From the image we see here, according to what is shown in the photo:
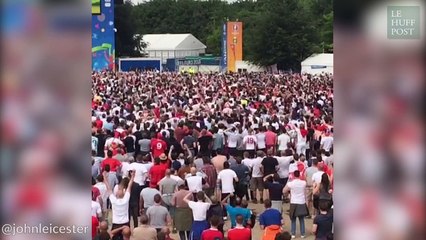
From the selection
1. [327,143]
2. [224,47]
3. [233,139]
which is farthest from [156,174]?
[224,47]

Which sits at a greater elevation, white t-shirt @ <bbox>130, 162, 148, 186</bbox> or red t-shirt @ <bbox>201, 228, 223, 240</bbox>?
white t-shirt @ <bbox>130, 162, 148, 186</bbox>

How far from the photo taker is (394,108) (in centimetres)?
210

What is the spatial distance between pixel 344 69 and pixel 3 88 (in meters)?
1.07

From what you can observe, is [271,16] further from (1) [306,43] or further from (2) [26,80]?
(2) [26,80]

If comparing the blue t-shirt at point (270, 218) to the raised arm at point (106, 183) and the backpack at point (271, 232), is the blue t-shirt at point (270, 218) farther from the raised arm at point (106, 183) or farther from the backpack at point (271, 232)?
the raised arm at point (106, 183)

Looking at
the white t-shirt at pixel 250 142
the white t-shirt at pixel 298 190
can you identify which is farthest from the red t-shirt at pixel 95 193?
the white t-shirt at pixel 250 142

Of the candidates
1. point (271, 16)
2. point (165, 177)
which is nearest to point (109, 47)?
point (271, 16)

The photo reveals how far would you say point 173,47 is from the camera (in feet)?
320

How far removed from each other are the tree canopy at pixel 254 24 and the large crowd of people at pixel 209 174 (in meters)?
24.3

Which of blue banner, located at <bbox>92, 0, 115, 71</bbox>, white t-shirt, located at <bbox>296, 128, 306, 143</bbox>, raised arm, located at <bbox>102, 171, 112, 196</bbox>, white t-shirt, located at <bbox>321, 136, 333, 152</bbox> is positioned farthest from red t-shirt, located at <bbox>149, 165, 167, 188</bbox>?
blue banner, located at <bbox>92, 0, 115, 71</bbox>

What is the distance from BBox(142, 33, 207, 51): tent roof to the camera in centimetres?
9756

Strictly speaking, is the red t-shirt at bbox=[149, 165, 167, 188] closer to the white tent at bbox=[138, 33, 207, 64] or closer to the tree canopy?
the tree canopy

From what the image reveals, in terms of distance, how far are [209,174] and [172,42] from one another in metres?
89.9

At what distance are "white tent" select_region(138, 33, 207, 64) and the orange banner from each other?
40788 millimetres
